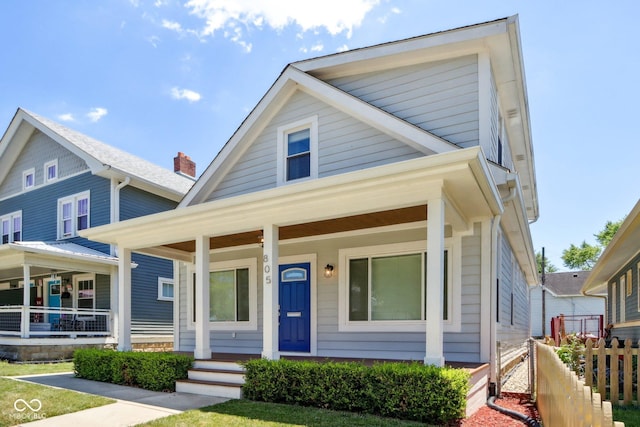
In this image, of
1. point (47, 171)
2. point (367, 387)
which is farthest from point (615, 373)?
point (47, 171)

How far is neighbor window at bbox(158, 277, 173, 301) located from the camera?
1675 centimetres

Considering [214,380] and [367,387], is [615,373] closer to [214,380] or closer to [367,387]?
[367,387]

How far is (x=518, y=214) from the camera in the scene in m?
8.66

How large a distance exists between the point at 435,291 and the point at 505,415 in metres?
2.09

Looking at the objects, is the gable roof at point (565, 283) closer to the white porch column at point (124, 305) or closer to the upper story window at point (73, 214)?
the upper story window at point (73, 214)

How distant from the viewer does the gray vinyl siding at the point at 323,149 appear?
28.8ft

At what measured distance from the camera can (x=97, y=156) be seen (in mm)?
15539

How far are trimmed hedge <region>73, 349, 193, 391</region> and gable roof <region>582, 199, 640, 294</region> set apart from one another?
8138 mm

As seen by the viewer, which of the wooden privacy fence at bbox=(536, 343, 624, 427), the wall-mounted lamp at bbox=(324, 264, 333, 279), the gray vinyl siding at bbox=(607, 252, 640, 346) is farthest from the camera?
the gray vinyl siding at bbox=(607, 252, 640, 346)

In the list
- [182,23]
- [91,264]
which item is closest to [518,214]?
[182,23]

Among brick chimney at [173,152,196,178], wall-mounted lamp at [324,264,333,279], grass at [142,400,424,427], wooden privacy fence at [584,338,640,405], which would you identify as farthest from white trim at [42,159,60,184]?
wooden privacy fence at [584,338,640,405]

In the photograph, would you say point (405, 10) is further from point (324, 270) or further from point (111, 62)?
point (111, 62)
